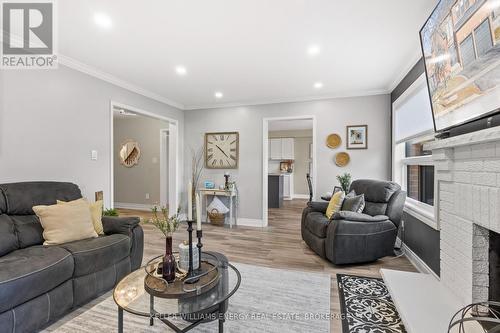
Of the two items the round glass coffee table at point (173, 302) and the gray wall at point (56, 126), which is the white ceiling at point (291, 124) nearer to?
the gray wall at point (56, 126)

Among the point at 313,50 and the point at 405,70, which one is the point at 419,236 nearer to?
the point at 405,70

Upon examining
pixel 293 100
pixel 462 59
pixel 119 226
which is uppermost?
pixel 293 100

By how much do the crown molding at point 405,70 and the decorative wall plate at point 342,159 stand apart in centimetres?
127

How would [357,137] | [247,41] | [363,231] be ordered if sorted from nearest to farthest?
[247,41], [363,231], [357,137]

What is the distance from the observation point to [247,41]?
2564mm

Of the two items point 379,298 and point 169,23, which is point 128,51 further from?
point 379,298

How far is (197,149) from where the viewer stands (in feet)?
17.7

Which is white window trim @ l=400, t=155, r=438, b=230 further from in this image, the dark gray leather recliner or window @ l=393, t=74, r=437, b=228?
the dark gray leather recliner

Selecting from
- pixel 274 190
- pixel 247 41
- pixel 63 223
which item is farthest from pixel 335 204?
pixel 274 190

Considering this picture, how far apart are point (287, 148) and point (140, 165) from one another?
4.95 metres

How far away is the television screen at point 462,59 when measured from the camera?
1.19 meters

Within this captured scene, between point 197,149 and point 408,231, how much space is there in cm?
411

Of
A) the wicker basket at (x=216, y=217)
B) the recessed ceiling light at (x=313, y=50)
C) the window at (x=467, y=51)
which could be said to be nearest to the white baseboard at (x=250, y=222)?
the wicker basket at (x=216, y=217)

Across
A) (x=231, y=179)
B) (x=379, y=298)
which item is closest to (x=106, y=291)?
(x=379, y=298)
